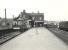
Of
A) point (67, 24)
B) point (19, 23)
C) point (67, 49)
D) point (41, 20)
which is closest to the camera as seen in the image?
point (67, 49)

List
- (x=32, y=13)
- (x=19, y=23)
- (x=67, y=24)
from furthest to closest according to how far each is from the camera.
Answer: (x=32, y=13), (x=19, y=23), (x=67, y=24)

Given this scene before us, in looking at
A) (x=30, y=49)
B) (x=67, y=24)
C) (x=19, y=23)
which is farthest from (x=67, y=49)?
(x=19, y=23)

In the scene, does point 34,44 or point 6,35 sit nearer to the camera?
point 34,44

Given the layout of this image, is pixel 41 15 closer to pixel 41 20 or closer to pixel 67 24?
pixel 41 20

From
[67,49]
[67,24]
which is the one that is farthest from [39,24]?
[67,49]

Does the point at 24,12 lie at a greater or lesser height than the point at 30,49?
greater

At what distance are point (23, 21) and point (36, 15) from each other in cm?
2763

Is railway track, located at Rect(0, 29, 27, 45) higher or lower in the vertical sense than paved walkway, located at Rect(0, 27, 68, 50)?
lower

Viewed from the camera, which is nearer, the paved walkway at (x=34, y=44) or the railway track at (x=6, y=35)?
the paved walkway at (x=34, y=44)

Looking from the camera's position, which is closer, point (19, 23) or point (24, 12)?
point (19, 23)

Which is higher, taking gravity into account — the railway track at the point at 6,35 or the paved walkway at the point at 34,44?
the paved walkway at the point at 34,44

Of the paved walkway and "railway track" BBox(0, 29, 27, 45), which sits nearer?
the paved walkway

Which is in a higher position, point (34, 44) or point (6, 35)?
point (34, 44)

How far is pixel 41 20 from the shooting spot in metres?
101
